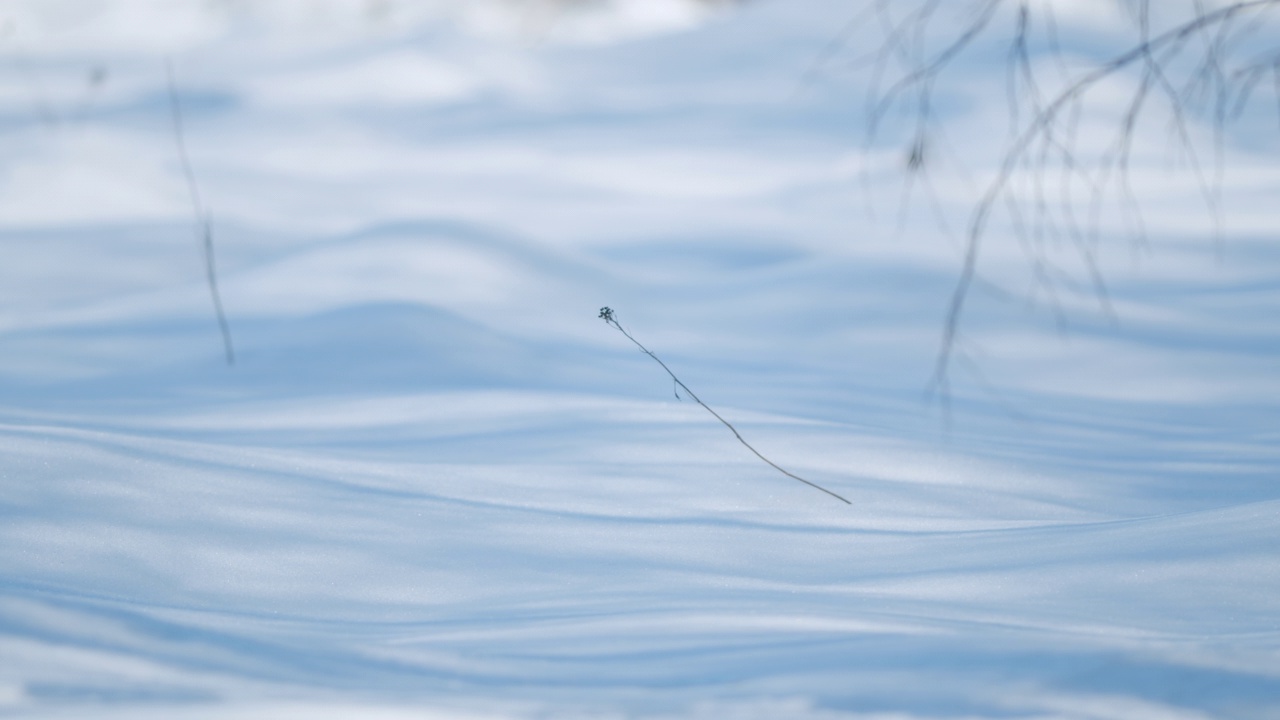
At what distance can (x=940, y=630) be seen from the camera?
4.44ft

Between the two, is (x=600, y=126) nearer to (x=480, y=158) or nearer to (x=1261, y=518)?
(x=480, y=158)

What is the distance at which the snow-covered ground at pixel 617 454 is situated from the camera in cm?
125

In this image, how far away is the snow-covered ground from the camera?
1250 mm

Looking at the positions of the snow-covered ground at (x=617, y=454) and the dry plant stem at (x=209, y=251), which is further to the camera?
the dry plant stem at (x=209, y=251)

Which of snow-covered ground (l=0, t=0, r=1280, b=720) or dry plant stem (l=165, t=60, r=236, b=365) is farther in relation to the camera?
dry plant stem (l=165, t=60, r=236, b=365)

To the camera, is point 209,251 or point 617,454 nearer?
point 617,454

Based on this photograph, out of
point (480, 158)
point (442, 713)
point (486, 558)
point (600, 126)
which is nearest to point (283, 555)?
point (486, 558)

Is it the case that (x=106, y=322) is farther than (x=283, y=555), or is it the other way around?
(x=106, y=322)

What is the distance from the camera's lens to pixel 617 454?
224 cm

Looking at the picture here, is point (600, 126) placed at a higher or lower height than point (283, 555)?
higher

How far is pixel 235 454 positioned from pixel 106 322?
1.96 meters

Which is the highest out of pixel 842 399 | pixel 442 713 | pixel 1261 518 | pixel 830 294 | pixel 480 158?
pixel 480 158

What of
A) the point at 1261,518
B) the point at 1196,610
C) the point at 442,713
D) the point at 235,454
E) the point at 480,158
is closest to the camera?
the point at 442,713

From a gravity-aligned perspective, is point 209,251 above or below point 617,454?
above
